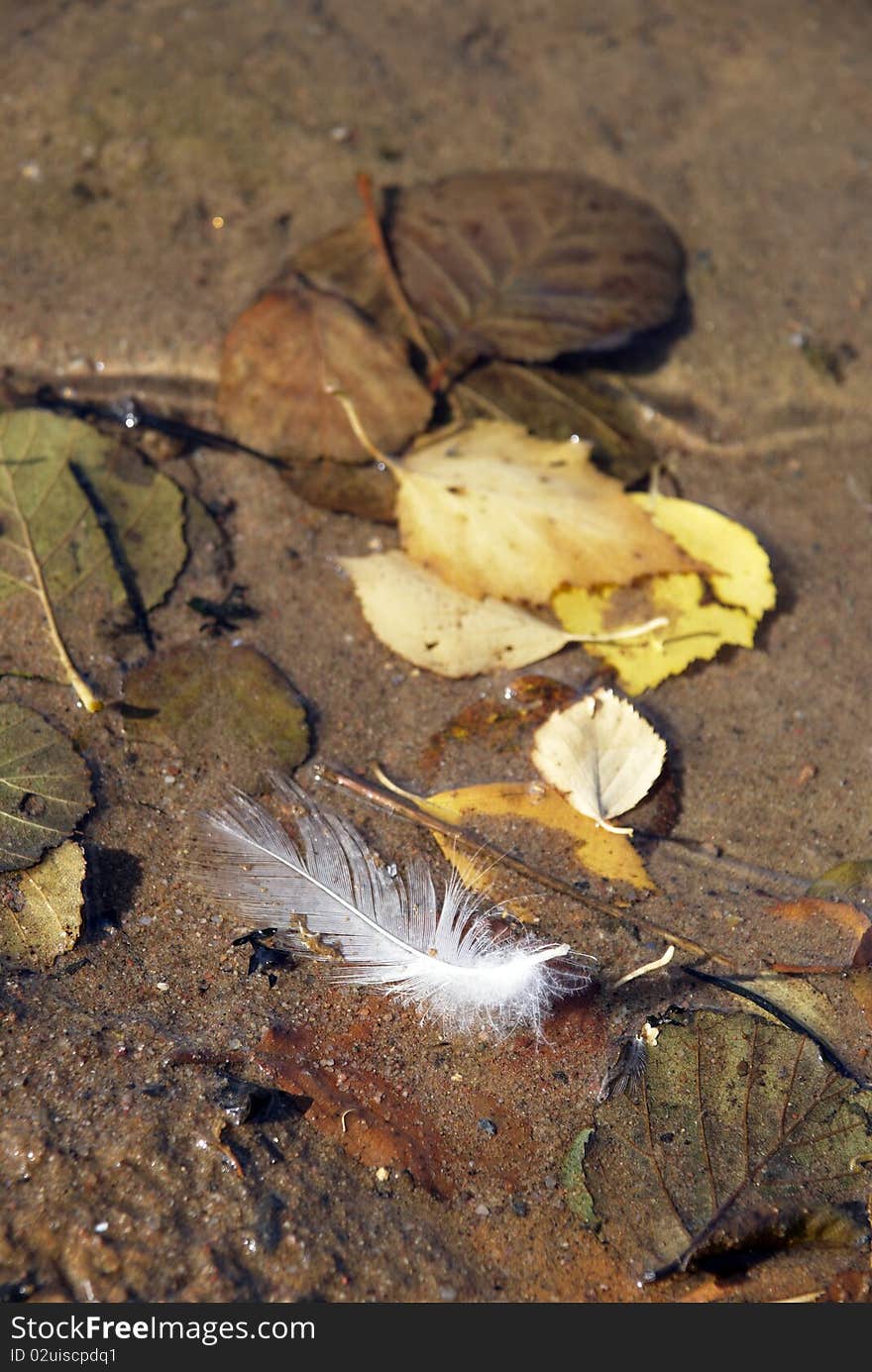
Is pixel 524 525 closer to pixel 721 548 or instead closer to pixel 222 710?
pixel 721 548

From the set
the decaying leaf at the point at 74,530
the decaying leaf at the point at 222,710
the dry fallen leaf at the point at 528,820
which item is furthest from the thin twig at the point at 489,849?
the decaying leaf at the point at 74,530

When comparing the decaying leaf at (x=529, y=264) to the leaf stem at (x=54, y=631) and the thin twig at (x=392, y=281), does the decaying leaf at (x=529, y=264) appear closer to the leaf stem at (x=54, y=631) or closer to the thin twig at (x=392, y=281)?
the thin twig at (x=392, y=281)

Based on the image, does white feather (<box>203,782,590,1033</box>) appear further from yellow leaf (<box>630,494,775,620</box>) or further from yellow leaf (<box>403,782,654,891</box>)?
yellow leaf (<box>630,494,775,620</box>)

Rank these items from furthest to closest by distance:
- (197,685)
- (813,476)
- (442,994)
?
(813,476) < (197,685) < (442,994)

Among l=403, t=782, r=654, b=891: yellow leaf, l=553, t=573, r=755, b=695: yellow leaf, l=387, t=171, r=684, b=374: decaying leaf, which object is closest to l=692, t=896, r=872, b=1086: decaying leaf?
l=403, t=782, r=654, b=891: yellow leaf

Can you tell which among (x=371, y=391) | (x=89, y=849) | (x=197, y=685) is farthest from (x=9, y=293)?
Result: (x=89, y=849)

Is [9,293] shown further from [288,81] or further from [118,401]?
[288,81]
